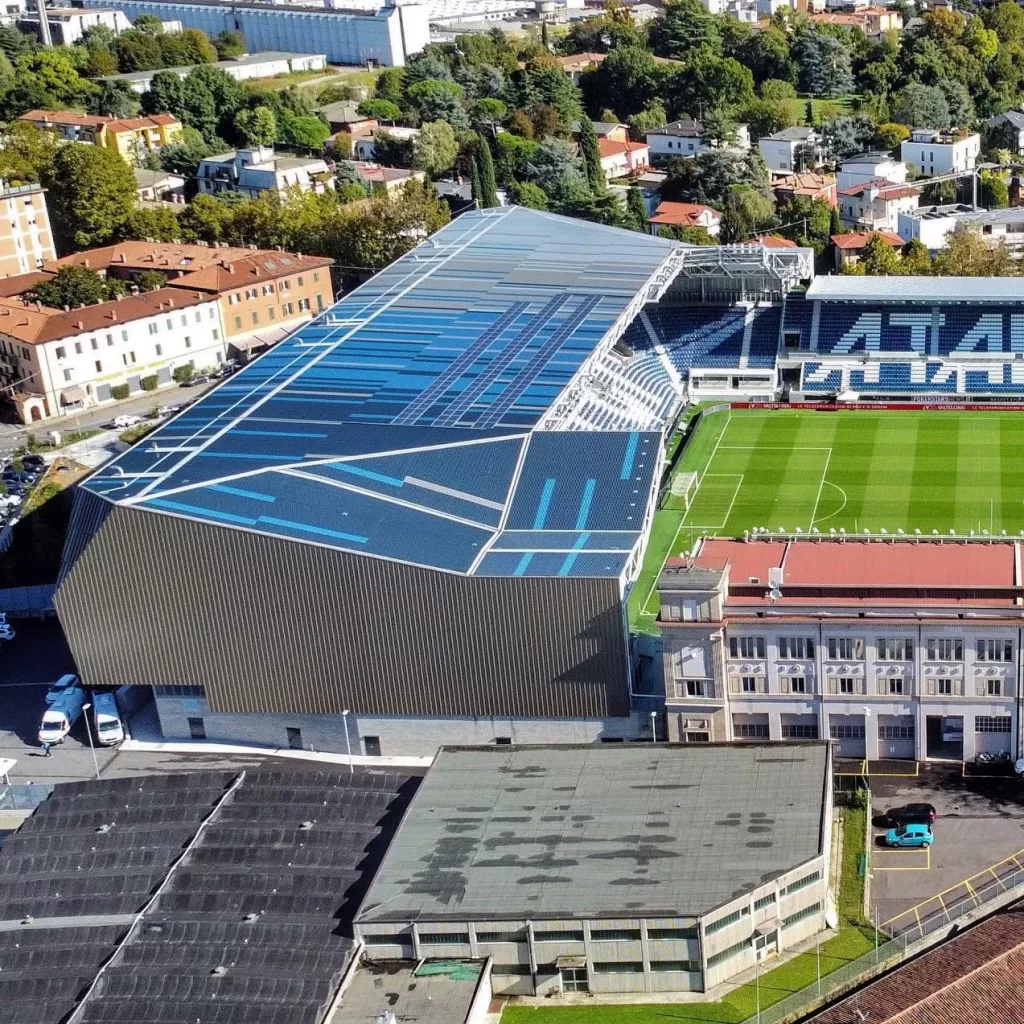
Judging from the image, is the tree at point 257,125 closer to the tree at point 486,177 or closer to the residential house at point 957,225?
the tree at point 486,177

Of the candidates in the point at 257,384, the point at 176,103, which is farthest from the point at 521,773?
the point at 176,103

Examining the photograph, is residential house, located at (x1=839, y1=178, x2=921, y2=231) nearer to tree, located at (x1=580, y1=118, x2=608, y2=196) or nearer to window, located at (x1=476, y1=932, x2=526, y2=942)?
tree, located at (x1=580, y1=118, x2=608, y2=196)

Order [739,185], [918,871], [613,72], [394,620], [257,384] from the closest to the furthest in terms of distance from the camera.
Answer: [918,871] < [394,620] < [257,384] < [739,185] < [613,72]

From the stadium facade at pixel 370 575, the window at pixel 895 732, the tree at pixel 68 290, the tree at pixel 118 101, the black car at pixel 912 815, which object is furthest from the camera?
the tree at pixel 118 101

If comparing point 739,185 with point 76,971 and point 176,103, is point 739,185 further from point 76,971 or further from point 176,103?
point 76,971

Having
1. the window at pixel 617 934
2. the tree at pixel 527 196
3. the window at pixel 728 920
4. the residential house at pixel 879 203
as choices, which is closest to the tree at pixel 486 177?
the tree at pixel 527 196

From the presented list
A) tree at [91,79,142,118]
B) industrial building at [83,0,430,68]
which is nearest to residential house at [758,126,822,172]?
tree at [91,79,142,118]

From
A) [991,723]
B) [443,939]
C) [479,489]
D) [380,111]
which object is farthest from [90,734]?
[380,111]

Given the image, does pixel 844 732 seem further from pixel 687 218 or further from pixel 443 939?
pixel 687 218
